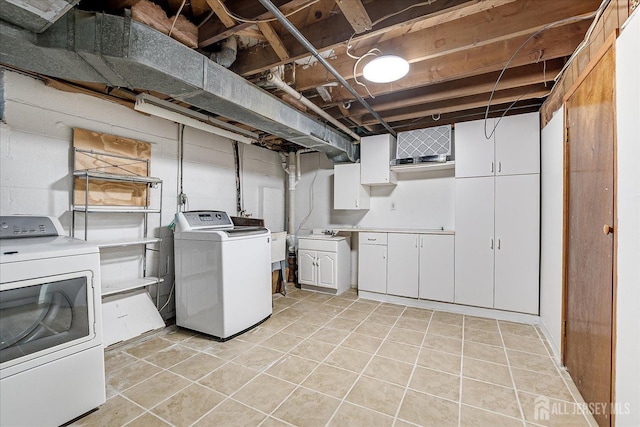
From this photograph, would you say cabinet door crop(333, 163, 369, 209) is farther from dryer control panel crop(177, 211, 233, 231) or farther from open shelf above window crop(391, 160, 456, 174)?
dryer control panel crop(177, 211, 233, 231)

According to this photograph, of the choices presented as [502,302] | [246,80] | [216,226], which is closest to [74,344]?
[216,226]

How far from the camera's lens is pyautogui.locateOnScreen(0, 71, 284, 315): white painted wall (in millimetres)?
2084

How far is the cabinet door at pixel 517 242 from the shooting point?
2969 mm

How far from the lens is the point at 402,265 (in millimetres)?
3670

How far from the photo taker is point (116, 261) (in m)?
2.67

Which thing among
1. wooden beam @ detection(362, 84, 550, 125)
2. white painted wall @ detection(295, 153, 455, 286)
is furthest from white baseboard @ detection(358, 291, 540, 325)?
wooden beam @ detection(362, 84, 550, 125)

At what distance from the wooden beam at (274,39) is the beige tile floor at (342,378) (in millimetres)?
2350

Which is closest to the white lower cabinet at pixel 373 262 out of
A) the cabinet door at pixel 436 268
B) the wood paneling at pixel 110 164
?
the cabinet door at pixel 436 268

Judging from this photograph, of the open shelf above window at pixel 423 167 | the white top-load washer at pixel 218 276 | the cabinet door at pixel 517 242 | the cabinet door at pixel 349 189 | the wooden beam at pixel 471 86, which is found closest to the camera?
the wooden beam at pixel 471 86

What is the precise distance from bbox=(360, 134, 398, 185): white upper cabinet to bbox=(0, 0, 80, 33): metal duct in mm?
3280

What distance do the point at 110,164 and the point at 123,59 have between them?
140cm

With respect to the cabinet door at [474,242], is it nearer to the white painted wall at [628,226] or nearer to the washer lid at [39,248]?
the white painted wall at [628,226]

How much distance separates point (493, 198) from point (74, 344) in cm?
A: 386

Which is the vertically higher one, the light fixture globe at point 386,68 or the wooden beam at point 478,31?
the wooden beam at point 478,31
